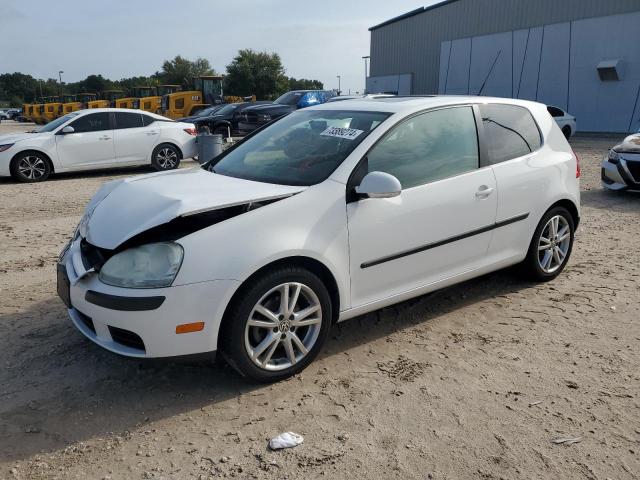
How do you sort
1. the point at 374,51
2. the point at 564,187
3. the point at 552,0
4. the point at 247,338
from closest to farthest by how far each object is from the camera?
1. the point at 247,338
2. the point at 564,187
3. the point at 552,0
4. the point at 374,51

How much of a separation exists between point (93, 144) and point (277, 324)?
946cm

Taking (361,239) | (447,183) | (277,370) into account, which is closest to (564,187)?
(447,183)

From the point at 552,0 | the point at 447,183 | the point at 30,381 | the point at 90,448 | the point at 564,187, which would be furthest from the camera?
the point at 552,0

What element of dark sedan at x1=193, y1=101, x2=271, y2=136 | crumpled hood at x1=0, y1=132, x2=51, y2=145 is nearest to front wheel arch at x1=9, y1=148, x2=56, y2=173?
crumpled hood at x1=0, y1=132, x2=51, y2=145

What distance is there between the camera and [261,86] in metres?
64.0

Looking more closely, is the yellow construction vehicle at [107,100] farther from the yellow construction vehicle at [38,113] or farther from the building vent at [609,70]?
the building vent at [609,70]

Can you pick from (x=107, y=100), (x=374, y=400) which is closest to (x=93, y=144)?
(x=374, y=400)

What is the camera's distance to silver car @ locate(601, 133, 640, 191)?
28.4 ft

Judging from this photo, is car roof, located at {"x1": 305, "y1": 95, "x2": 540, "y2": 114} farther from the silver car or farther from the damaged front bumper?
the silver car

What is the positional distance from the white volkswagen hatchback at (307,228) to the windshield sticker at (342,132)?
13mm

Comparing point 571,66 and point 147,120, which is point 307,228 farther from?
point 571,66

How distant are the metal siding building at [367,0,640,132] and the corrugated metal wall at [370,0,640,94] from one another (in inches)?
1.8

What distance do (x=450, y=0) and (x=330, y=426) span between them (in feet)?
112

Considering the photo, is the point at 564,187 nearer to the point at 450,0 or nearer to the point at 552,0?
the point at 552,0
